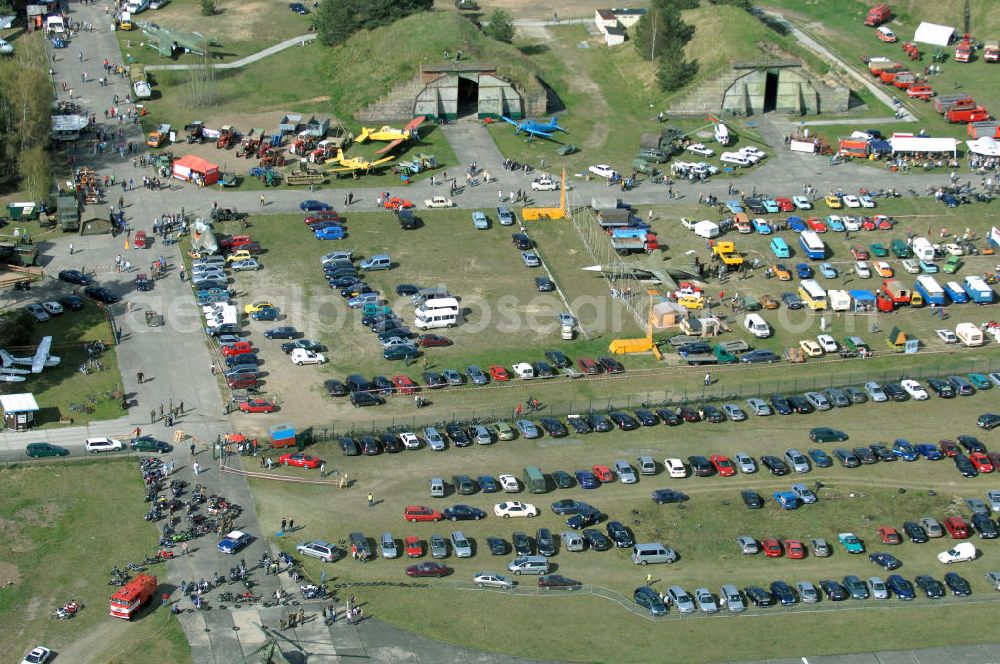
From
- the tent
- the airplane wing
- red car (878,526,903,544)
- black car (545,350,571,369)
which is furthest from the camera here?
the tent

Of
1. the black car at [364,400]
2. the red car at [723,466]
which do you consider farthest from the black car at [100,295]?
the red car at [723,466]

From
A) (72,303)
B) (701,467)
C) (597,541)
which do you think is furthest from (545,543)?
(72,303)

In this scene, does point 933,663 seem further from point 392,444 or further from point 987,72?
point 987,72

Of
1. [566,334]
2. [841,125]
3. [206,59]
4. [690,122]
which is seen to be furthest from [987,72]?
[206,59]

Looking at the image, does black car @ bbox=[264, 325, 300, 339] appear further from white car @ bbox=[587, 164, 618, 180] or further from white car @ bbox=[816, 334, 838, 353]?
white car @ bbox=[816, 334, 838, 353]

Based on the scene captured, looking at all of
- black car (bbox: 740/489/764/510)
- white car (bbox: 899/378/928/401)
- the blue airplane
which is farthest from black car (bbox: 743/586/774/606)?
the blue airplane

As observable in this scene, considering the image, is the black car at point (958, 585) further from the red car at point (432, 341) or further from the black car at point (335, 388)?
the black car at point (335, 388)

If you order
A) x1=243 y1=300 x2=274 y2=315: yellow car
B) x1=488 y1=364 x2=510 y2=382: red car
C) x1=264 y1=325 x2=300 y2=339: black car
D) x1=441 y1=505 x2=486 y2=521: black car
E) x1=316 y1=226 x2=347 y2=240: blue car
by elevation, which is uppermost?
x1=316 y1=226 x2=347 y2=240: blue car
